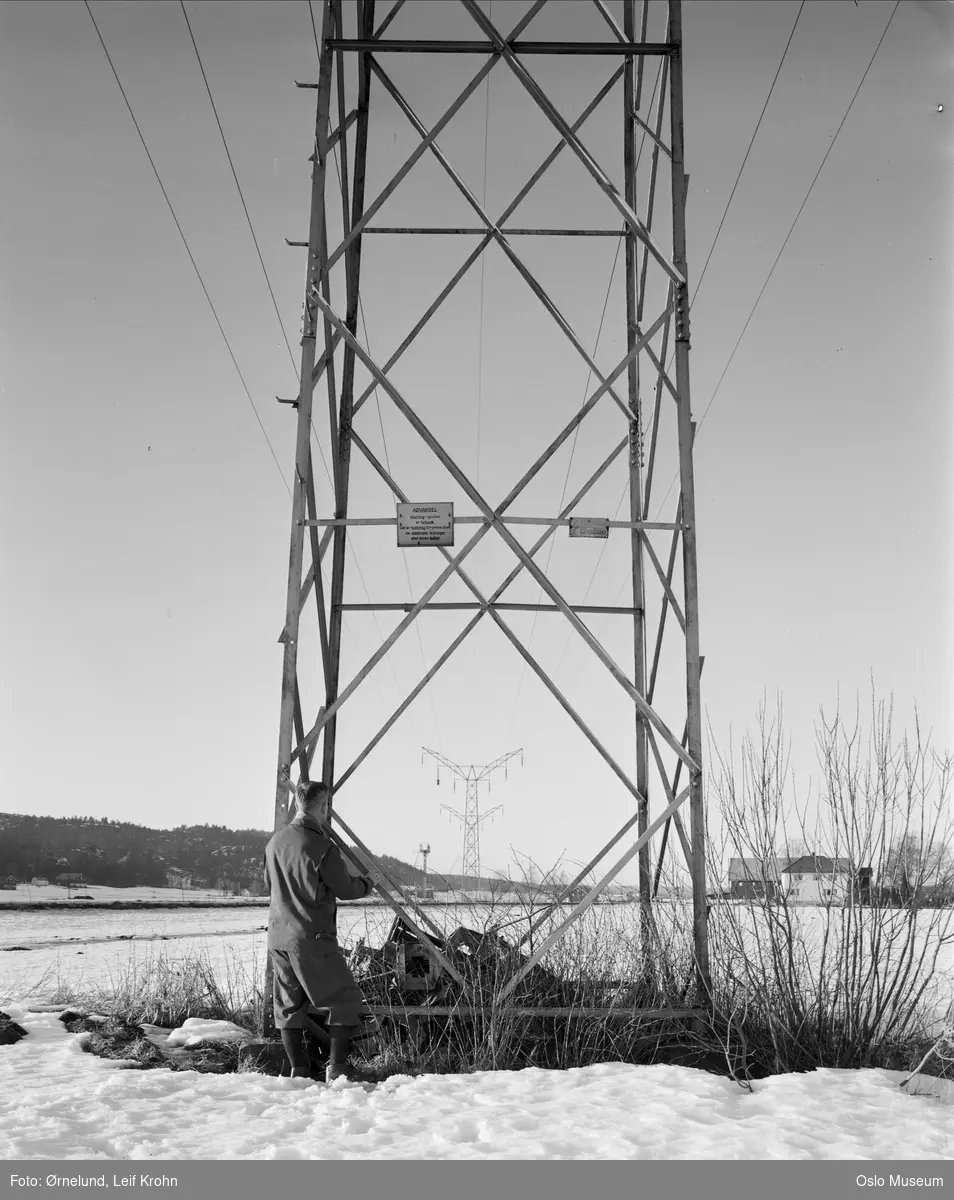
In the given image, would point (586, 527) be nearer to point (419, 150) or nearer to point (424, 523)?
point (424, 523)

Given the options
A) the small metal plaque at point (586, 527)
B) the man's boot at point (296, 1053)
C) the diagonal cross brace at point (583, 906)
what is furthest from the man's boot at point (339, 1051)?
the small metal plaque at point (586, 527)

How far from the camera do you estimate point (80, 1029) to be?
866 cm

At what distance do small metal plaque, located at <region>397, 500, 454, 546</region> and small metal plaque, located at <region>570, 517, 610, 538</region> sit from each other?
128cm

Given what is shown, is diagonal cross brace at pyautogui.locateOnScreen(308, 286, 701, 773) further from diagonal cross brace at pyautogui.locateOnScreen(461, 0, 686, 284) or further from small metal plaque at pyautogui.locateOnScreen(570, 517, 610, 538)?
diagonal cross brace at pyautogui.locateOnScreen(461, 0, 686, 284)

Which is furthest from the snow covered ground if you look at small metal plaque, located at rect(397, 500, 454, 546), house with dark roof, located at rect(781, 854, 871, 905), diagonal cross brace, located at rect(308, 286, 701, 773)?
small metal plaque, located at rect(397, 500, 454, 546)

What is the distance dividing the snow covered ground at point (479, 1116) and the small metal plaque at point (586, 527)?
4381mm

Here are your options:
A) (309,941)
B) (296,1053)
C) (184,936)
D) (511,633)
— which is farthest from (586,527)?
(184,936)

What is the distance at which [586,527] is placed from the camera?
941cm

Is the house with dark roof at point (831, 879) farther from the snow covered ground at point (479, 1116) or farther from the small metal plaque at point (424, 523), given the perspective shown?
the small metal plaque at point (424, 523)

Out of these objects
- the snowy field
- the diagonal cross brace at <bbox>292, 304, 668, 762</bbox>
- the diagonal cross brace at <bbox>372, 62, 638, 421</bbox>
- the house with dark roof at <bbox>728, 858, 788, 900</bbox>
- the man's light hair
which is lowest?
the snowy field

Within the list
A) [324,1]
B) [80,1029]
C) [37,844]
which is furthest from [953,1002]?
[37,844]

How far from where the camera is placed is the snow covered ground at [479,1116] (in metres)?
5.15

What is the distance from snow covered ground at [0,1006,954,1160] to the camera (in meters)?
5.15

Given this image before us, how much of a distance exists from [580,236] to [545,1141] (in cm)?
923
